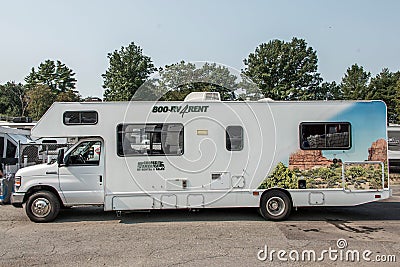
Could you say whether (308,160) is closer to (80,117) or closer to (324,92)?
(80,117)

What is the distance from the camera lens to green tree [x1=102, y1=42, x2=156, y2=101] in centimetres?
4056

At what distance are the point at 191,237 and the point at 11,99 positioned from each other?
2973 inches

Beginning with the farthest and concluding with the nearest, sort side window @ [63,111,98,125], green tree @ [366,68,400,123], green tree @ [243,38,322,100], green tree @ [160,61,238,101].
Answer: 1. green tree @ [366,68,400,123]
2. green tree @ [243,38,322,100]
3. green tree @ [160,61,238,101]
4. side window @ [63,111,98,125]

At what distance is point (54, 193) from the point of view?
9.39 m

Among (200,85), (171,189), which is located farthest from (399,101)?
(171,189)

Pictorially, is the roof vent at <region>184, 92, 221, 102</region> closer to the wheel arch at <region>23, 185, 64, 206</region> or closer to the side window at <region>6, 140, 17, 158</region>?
the wheel arch at <region>23, 185, 64, 206</region>

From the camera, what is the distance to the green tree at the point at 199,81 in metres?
10.8

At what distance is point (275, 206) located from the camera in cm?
939

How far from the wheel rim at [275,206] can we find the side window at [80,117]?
4664 millimetres

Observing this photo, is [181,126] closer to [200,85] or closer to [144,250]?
[200,85]

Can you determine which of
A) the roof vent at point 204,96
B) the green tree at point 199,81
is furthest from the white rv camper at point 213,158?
the green tree at point 199,81

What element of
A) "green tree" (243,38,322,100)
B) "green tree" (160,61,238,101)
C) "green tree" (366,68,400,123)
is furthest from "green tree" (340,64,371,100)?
"green tree" (160,61,238,101)

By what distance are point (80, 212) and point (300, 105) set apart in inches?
259
